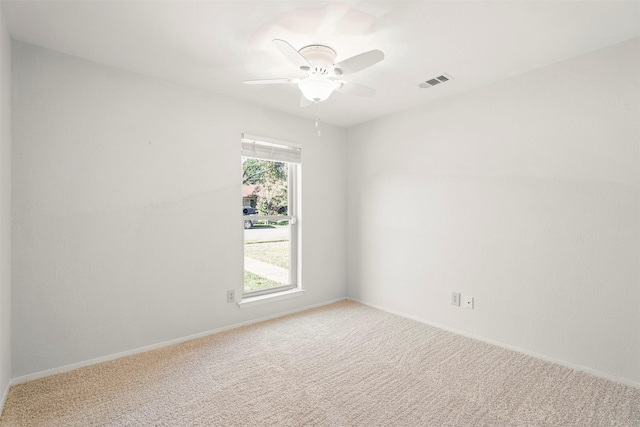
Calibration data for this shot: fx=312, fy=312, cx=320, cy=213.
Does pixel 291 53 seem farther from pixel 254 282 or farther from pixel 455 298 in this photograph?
pixel 455 298

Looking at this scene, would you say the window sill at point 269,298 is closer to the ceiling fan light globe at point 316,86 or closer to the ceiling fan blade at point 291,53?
the ceiling fan light globe at point 316,86

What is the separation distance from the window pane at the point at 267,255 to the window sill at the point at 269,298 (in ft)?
0.38

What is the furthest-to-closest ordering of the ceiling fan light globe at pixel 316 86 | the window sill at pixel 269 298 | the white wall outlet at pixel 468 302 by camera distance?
the window sill at pixel 269 298
the white wall outlet at pixel 468 302
the ceiling fan light globe at pixel 316 86

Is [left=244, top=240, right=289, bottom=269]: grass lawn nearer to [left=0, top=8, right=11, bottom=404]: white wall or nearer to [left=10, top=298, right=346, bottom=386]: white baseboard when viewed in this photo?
[left=10, top=298, right=346, bottom=386]: white baseboard

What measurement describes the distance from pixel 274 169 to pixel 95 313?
213 cm

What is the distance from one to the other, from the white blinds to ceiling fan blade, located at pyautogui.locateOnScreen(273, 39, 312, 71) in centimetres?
151

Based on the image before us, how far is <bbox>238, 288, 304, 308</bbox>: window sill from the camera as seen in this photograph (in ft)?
10.6

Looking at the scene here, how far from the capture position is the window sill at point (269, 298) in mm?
3220

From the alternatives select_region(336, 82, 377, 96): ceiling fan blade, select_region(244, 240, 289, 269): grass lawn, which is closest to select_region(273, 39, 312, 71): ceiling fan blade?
select_region(336, 82, 377, 96): ceiling fan blade

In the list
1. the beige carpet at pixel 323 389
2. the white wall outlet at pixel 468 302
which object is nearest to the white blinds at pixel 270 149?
the beige carpet at pixel 323 389

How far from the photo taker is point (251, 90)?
9.57 ft

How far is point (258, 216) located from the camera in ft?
11.2

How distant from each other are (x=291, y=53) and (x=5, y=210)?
6.45 feet

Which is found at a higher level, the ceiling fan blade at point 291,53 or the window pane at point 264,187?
the ceiling fan blade at point 291,53
